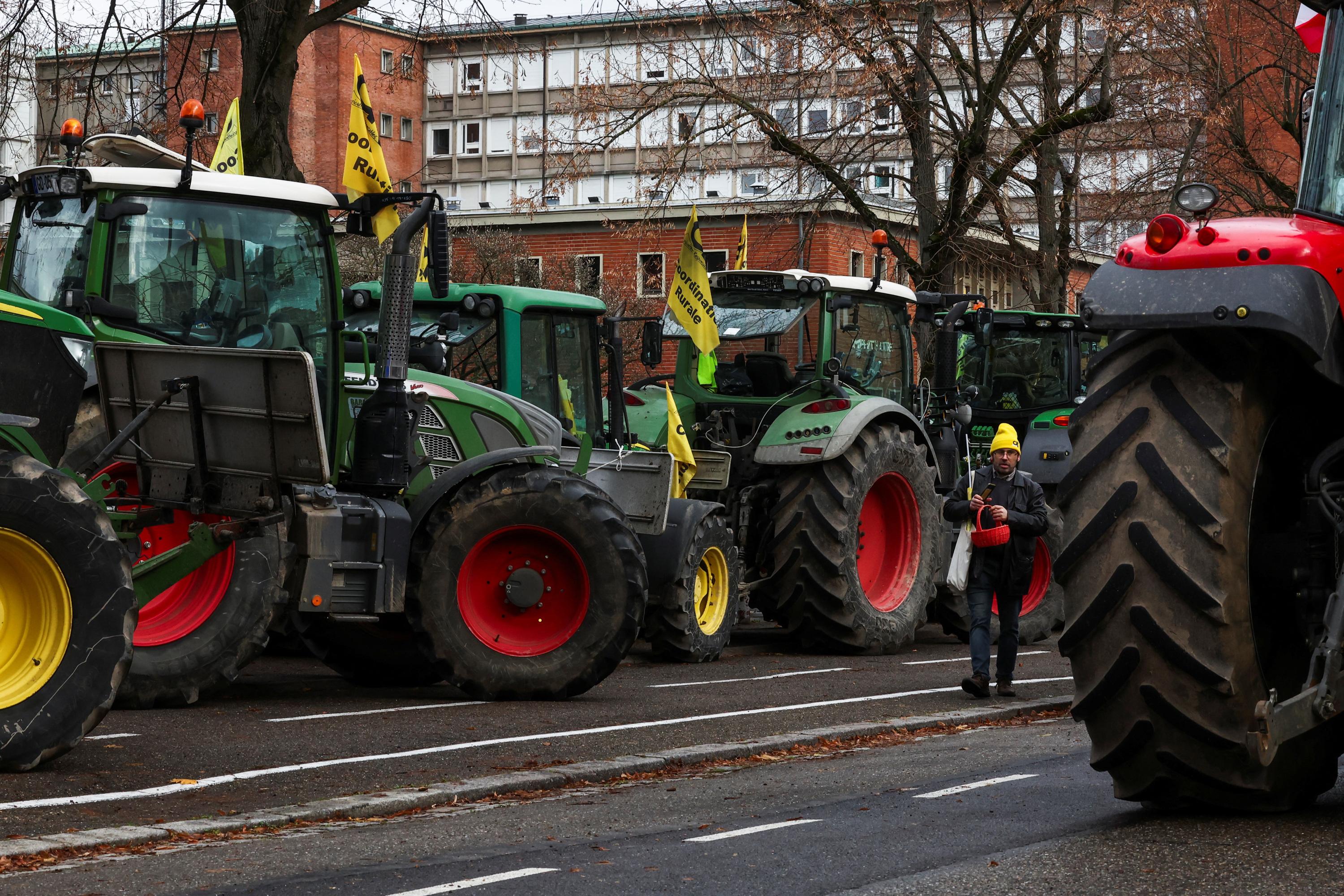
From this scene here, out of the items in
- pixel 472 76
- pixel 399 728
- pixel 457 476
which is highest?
pixel 472 76

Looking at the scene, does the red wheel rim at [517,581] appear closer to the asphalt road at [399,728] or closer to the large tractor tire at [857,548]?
the asphalt road at [399,728]

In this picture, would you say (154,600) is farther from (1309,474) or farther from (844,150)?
(844,150)

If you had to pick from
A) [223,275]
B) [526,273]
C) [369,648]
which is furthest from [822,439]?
[526,273]

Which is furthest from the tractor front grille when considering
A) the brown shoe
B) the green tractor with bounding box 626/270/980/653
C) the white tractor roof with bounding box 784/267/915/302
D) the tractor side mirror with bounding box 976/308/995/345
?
the tractor side mirror with bounding box 976/308/995/345

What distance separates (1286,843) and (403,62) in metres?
17.5

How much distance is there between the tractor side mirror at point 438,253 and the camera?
36.9ft

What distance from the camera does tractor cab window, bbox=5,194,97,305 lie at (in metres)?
11.2

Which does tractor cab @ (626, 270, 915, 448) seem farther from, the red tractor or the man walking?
the red tractor

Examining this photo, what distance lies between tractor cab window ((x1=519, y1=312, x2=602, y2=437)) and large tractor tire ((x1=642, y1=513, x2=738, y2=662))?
4.15 ft

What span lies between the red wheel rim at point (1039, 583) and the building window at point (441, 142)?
234ft

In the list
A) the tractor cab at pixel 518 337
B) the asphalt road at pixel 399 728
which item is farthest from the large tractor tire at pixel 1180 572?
the tractor cab at pixel 518 337

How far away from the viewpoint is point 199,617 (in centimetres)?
1108

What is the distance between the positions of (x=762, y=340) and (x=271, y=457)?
21.9 ft

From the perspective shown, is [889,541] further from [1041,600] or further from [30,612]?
[30,612]
